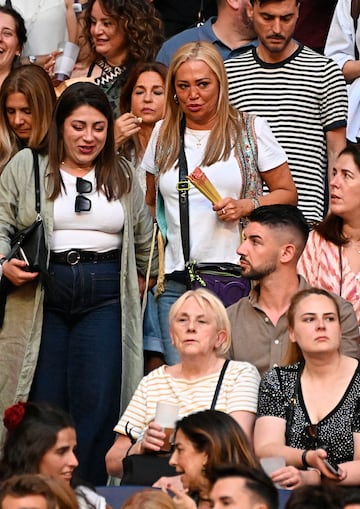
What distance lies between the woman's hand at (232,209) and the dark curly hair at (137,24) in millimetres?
1852

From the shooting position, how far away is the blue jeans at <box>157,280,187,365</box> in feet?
27.1

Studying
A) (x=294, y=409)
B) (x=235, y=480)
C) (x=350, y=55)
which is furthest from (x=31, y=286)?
(x=350, y=55)

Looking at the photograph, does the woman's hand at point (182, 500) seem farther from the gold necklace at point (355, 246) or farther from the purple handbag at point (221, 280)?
the gold necklace at point (355, 246)

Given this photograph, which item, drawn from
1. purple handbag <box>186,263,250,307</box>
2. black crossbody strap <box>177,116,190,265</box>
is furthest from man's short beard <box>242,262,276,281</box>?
black crossbody strap <box>177,116,190,265</box>

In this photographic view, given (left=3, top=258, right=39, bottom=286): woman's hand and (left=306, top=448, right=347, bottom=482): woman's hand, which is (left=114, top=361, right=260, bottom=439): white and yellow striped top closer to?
(left=306, top=448, right=347, bottom=482): woman's hand

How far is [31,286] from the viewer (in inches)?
317

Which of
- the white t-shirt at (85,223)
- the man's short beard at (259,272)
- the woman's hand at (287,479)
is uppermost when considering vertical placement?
the white t-shirt at (85,223)

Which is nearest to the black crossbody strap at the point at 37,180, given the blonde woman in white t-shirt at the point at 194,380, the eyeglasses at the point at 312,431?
the blonde woman in white t-shirt at the point at 194,380

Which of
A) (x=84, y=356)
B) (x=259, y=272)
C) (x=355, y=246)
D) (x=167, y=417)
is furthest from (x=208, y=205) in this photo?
(x=167, y=417)

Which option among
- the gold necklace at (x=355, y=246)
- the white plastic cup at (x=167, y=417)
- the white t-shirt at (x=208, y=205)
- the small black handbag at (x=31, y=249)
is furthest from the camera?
the white t-shirt at (x=208, y=205)

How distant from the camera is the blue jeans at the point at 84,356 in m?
7.94

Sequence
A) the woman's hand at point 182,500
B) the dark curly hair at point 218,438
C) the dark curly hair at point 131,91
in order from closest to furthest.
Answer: the woman's hand at point 182,500 < the dark curly hair at point 218,438 < the dark curly hair at point 131,91

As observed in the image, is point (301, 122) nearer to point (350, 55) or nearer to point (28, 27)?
point (350, 55)

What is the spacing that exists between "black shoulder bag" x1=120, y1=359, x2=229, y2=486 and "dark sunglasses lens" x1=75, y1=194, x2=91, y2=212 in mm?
1375
